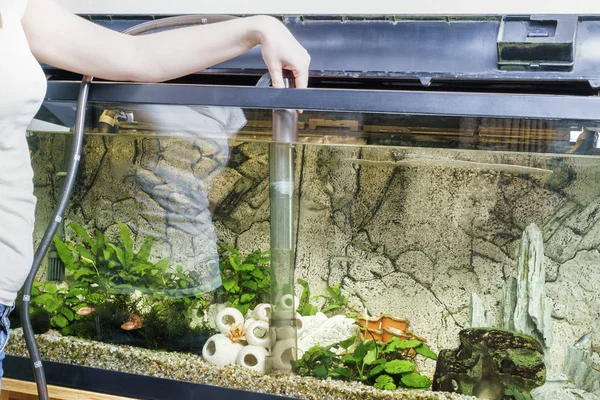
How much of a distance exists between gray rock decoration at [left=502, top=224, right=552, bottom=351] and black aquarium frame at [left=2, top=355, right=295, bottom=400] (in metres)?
0.50

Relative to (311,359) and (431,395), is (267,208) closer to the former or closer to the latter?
(311,359)

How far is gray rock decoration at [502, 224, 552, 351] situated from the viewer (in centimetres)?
125

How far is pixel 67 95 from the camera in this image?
4.46 feet

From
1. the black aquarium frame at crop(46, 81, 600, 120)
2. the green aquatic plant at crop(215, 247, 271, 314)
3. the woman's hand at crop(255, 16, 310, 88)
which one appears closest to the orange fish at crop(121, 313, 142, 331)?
the green aquatic plant at crop(215, 247, 271, 314)

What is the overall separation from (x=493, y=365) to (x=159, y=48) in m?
0.93

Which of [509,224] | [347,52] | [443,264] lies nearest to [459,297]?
[443,264]

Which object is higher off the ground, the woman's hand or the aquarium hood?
the aquarium hood

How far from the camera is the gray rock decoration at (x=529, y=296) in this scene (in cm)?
125

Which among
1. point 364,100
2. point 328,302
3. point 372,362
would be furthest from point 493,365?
point 364,100

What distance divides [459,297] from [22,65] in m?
0.92

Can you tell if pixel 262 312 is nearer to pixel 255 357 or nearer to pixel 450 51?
pixel 255 357
